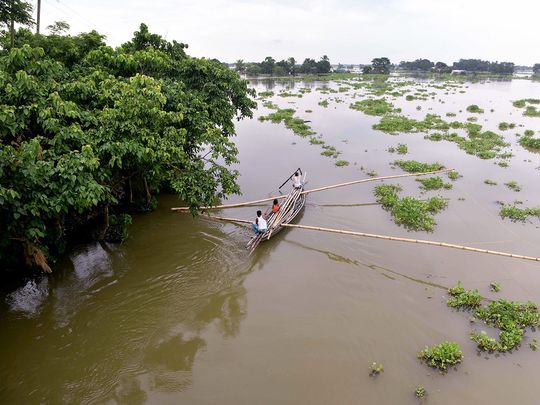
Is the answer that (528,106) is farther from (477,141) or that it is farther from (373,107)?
(477,141)

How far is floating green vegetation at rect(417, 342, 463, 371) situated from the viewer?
6.70 m

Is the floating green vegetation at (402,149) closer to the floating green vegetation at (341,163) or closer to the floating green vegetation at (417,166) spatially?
the floating green vegetation at (417,166)

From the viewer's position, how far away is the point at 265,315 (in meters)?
8.20

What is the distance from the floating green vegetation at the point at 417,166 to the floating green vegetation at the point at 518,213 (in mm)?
4784

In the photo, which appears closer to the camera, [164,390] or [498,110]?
[164,390]

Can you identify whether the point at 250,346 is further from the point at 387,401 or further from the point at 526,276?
the point at 526,276

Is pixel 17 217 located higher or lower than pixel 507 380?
higher

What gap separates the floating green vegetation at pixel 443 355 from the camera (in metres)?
6.70

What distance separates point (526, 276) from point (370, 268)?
4168 mm

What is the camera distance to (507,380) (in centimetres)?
650

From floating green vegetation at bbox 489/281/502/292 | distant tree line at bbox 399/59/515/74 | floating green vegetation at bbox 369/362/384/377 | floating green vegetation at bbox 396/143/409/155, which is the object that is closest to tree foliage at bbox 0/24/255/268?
floating green vegetation at bbox 369/362/384/377

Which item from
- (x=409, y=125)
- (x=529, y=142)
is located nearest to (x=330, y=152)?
(x=409, y=125)

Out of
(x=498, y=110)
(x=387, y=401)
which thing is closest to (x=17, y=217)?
(x=387, y=401)

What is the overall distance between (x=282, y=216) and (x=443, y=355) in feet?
22.6
